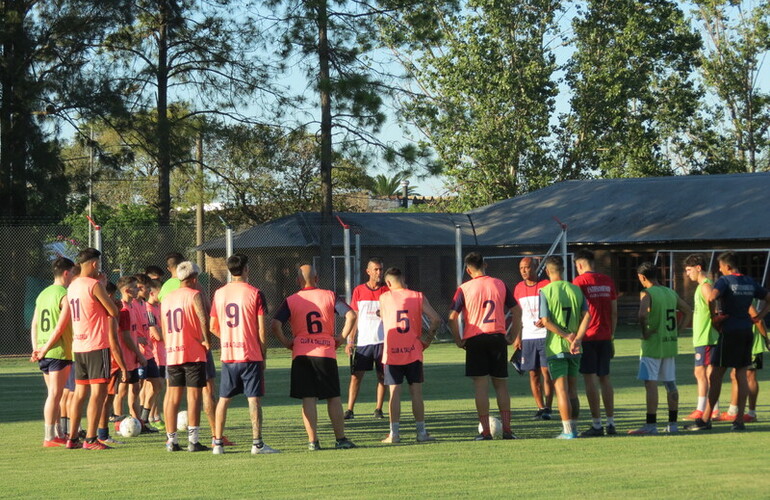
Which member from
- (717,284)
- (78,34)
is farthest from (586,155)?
(717,284)

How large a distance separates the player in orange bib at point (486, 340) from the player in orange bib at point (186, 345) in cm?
249

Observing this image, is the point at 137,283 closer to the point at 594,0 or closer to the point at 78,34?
the point at 78,34

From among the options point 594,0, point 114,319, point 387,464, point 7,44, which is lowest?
point 387,464

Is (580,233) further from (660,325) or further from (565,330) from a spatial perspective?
(565,330)

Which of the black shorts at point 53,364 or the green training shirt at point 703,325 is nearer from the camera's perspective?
the black shorts at point 53,364

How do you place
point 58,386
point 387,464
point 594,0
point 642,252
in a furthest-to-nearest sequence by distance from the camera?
point 594,0 < point 642,252 < point 58,386 < point 387,464

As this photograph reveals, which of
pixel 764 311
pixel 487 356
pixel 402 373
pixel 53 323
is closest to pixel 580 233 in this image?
pixel 764 311

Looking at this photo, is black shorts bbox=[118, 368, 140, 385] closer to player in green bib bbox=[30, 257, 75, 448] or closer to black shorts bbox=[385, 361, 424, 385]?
player in green bib bbox=[30, 257, 75, 448]

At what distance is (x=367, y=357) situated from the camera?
13.5 m

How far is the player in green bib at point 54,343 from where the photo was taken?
11359 mm

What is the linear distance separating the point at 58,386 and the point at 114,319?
1.00 meters

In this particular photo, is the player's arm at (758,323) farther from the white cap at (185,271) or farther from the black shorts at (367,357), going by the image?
the white cap at (185,271)

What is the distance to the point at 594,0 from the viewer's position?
48.8 metres

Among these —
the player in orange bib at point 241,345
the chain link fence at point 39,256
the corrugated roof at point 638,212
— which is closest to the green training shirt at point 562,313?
the player in orange bib at point 241,345
